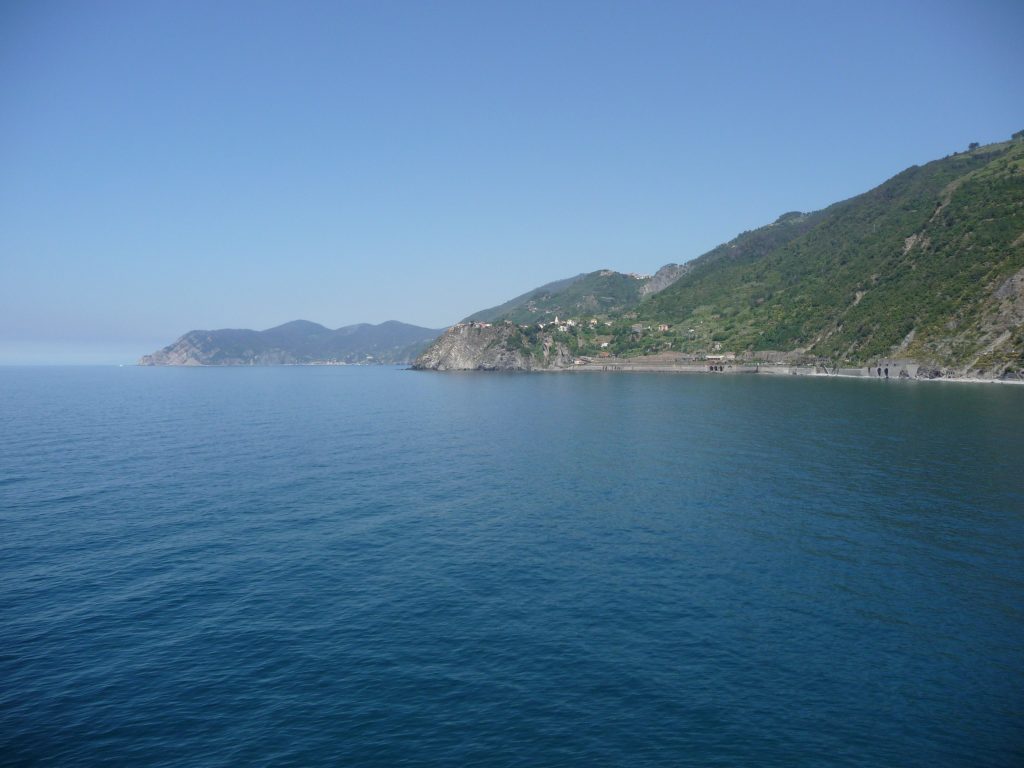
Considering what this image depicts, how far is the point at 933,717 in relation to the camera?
2414cm

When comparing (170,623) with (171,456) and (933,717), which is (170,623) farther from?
(171,456)

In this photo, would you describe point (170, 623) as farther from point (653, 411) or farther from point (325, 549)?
point (653, 411)

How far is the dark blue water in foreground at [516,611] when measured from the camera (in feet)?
76.7

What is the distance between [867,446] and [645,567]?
5616 cm

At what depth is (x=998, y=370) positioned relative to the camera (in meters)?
172

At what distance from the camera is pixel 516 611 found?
33.7 metres

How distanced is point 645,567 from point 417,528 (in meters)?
19.2

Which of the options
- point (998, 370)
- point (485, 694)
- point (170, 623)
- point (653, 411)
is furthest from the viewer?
point (998, 370)

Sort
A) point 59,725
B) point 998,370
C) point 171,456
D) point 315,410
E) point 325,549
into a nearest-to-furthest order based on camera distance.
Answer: point 59,725, point 325,549, point 171,456, point 315,410, point 998,370

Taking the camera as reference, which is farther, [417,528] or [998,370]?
[998,370]

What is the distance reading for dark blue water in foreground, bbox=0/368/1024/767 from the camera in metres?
23.4

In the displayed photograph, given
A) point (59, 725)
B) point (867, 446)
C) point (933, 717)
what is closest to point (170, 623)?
point (59, 725)

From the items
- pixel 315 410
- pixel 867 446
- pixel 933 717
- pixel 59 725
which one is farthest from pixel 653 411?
pixel 59 725

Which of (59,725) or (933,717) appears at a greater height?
(59,725)
